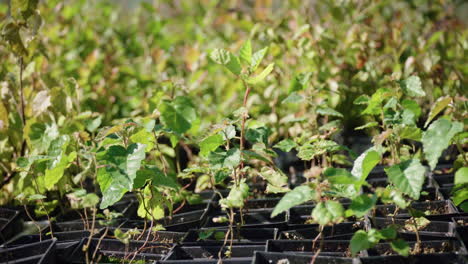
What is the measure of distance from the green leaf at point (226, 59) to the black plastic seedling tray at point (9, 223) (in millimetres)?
997

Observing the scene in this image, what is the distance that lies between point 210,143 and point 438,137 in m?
0.62

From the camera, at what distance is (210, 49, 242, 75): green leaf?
4.30ft

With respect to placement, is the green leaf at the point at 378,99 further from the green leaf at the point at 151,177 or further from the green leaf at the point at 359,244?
the green leaf at the point at 151,177

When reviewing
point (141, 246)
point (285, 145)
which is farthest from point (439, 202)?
point (141, 246)

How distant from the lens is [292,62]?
2467 mm

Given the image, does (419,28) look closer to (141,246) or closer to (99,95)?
(99,95)

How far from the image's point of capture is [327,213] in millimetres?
1024

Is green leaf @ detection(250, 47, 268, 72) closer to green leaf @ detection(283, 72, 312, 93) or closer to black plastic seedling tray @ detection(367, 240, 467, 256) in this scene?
green leaf @ detection(283, 72, 312, 93)

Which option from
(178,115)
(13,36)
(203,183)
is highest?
(13,36)

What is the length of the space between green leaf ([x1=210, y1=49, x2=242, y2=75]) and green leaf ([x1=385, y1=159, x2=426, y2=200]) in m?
0.53

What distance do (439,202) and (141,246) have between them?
98 centimetres

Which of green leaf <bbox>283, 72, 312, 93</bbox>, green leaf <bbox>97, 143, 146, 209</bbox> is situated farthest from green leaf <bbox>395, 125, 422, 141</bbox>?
green leaf <bbox>97, 143, 146, 209</bbox>

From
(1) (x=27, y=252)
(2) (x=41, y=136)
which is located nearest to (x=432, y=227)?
(1) (x=27, y=252)

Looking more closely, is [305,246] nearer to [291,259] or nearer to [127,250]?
[291,259]
